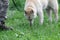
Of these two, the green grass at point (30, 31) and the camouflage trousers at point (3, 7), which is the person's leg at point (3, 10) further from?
the green grass at point (30, 31)

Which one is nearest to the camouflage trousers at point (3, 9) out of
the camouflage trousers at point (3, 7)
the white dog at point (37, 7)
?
the camouflage trousers at point (3, 7)

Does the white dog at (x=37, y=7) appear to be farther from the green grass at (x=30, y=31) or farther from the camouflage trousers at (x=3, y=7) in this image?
the camouflage trousers at (x=3, y=7)

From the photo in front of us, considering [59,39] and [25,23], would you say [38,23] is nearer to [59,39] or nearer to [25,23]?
[25,23]

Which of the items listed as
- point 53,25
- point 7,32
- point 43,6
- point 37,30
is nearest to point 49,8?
point 43,6

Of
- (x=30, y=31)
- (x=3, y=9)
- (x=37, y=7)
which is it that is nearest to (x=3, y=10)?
(x=3, y=9)

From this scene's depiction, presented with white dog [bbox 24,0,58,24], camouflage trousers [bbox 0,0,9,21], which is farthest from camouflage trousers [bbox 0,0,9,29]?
white dog [bbox 24,0,58,24]

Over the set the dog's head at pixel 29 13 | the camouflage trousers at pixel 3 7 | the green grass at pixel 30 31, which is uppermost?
the camouflage trousers at pixel 3 7

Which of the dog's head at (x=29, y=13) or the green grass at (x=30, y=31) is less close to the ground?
the dog's head at (x=29, y=13)

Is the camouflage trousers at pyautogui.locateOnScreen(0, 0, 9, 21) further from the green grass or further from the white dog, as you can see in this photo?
the white dog

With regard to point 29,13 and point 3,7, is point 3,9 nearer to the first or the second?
point 3,7

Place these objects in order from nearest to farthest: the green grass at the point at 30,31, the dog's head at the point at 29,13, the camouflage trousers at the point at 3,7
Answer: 1. the green grass at the point at 30,31
2. the camouflage trousers at the point at 3,7
3. the dog's head at the point at 29,13

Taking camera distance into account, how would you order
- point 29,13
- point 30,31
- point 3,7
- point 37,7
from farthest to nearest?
point 37,7, point 29,13, point 30,31, point 3,7

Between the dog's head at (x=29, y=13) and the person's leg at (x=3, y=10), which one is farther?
the dog's head at (x=29, y=13)

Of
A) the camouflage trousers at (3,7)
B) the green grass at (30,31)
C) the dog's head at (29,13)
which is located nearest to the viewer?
the green grass at (30,31)
